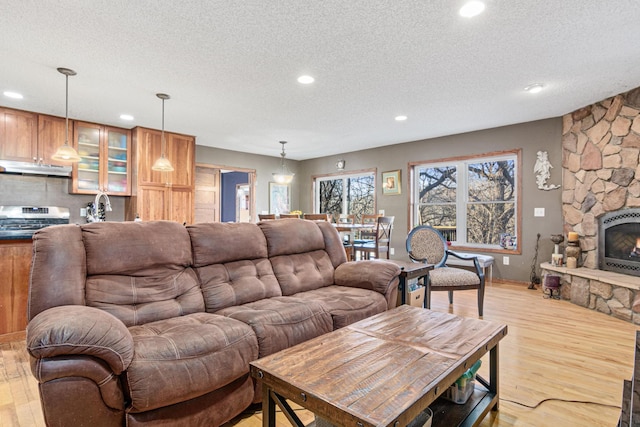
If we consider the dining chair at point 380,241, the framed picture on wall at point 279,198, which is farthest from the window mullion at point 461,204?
the framed picture on wall at point 279,198

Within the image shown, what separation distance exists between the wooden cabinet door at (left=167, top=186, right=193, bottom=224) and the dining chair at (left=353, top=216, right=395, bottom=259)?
115 inches

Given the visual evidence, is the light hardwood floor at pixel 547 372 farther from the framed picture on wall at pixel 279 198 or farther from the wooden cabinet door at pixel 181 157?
the framed picture on wall at pixel 279 198

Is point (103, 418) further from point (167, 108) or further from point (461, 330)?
point (167, 108)

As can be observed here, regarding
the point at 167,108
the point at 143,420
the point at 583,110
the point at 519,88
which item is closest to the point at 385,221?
the point at 519,88

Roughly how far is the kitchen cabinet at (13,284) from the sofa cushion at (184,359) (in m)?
1.84

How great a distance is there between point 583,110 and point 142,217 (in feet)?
20.9

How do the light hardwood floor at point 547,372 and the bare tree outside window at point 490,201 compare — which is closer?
the light hardwood floor at point 547,372

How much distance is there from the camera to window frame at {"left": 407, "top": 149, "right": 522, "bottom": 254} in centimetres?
514

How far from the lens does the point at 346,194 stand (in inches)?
306

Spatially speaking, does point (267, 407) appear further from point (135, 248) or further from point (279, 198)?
point (279, 198)

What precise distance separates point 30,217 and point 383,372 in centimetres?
558

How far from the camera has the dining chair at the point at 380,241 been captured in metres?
5.32

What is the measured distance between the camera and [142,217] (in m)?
5.43

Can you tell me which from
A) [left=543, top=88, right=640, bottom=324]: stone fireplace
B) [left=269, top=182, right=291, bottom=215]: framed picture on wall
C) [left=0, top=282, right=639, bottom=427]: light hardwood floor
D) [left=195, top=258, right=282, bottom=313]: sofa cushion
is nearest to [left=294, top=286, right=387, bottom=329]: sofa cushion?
[left=195, top=258, right=282, bottom=313]: sofa cushion
